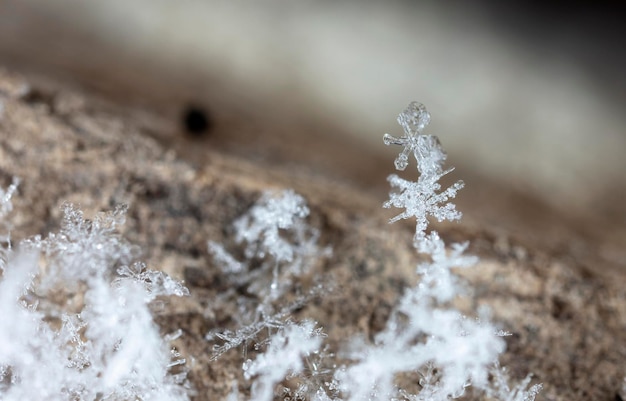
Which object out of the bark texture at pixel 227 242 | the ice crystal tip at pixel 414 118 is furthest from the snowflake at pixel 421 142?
the bark texture at pixel 227 242

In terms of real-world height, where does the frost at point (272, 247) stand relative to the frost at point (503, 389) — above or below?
above

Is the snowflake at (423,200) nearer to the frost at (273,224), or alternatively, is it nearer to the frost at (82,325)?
A: the frost at (273,224)

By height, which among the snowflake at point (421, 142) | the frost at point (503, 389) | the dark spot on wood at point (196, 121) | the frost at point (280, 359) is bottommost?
the frost at point (503, 389)

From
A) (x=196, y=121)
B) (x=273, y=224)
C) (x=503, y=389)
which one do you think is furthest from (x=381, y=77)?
(x=503, y=389)

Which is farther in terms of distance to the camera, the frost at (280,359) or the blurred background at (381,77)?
the blurred background at (381,77)

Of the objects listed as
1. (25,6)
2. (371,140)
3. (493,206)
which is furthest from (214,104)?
(493,206)

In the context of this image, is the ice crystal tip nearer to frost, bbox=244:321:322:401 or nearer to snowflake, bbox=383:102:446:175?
snowflake, bbox=383:102:446:175

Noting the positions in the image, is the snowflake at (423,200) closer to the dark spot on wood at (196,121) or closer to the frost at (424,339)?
the frost at (424,339)

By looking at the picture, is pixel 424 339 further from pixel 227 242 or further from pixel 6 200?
pixel 6 200

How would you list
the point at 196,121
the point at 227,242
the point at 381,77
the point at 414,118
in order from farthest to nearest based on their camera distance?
the point at 381,77 < the point at 196,121 < the point at 227,242 < the point at 414,118
